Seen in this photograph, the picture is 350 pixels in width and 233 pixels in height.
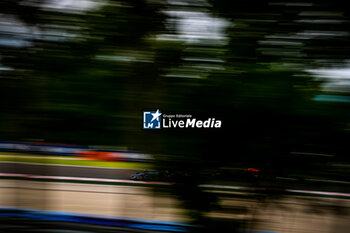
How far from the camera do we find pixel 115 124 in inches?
54.9

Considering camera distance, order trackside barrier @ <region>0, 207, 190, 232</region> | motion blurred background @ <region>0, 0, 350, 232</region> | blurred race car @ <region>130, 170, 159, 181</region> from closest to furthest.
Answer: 1. motion blurred background @ <region>0, 0, 350, 232</region>
2. blurred race car @ <region>130, 170, 159, 181</region>
3. trackside barrier @ <region>0, 207, 190, 232</region>

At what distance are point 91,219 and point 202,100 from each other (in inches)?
69.8

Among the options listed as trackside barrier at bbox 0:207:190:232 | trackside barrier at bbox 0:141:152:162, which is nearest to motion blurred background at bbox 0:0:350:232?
trackside barrier at bbox 0:141:152:162

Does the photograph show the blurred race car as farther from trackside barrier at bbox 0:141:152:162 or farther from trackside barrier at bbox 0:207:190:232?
trackside barrier at bbox 0:207:190:232

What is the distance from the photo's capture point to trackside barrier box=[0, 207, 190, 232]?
1.75 meters

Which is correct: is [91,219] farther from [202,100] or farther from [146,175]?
[202,100]

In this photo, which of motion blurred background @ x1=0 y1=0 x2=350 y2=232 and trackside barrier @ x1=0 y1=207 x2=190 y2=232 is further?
trackside barrier @ x1=0 y1=207 x2=190 y2=232

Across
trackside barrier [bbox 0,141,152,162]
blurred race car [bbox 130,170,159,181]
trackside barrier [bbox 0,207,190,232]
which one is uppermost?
trackside barrier [bbox 0,141,152,162]

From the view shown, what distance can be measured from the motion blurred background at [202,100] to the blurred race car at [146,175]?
1 cm

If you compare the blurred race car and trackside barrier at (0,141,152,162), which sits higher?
trackside barrier at (0,141,152,162)

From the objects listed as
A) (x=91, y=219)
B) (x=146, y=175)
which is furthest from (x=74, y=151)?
(x=91, y=219)

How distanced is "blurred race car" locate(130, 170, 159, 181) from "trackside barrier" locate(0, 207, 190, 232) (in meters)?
0.43

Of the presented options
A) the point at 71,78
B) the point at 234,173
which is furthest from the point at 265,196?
the point at 71,78

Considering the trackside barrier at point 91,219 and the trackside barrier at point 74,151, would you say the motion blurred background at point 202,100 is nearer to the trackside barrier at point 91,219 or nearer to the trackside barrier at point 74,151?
the trackside barrier at point 74,151
